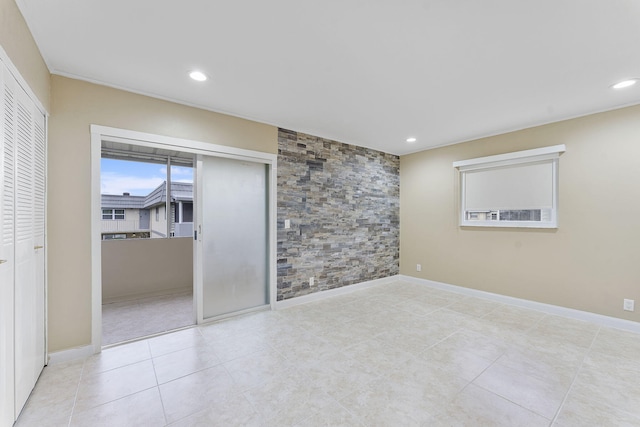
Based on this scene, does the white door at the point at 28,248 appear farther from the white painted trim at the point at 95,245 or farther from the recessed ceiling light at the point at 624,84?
the recessed ceiling light at the point at 624,84

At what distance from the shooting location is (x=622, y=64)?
89.5 inches

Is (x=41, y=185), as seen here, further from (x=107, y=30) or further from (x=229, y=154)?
(x=229, y=154)

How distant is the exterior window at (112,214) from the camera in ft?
15.7

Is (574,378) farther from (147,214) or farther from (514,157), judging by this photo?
(147,214)

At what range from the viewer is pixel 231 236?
352cm

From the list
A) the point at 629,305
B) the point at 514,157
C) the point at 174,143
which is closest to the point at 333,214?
the point at 174,143

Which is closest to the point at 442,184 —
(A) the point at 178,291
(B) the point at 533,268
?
(B) the point at 533,268

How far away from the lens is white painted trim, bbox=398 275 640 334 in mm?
3145

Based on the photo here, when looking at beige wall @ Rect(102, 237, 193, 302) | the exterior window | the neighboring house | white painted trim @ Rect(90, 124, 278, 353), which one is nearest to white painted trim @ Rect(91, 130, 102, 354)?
white painted trim @ Rect(90, 124, 278, 353)

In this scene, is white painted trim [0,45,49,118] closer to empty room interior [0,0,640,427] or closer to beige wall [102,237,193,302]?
empty room interior [0,0,640,427]

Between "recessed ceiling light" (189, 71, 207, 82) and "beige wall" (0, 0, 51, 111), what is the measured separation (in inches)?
40.7

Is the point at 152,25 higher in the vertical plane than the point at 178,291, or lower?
higher

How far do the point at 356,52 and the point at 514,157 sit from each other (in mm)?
3148

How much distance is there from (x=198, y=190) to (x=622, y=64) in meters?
4.21
